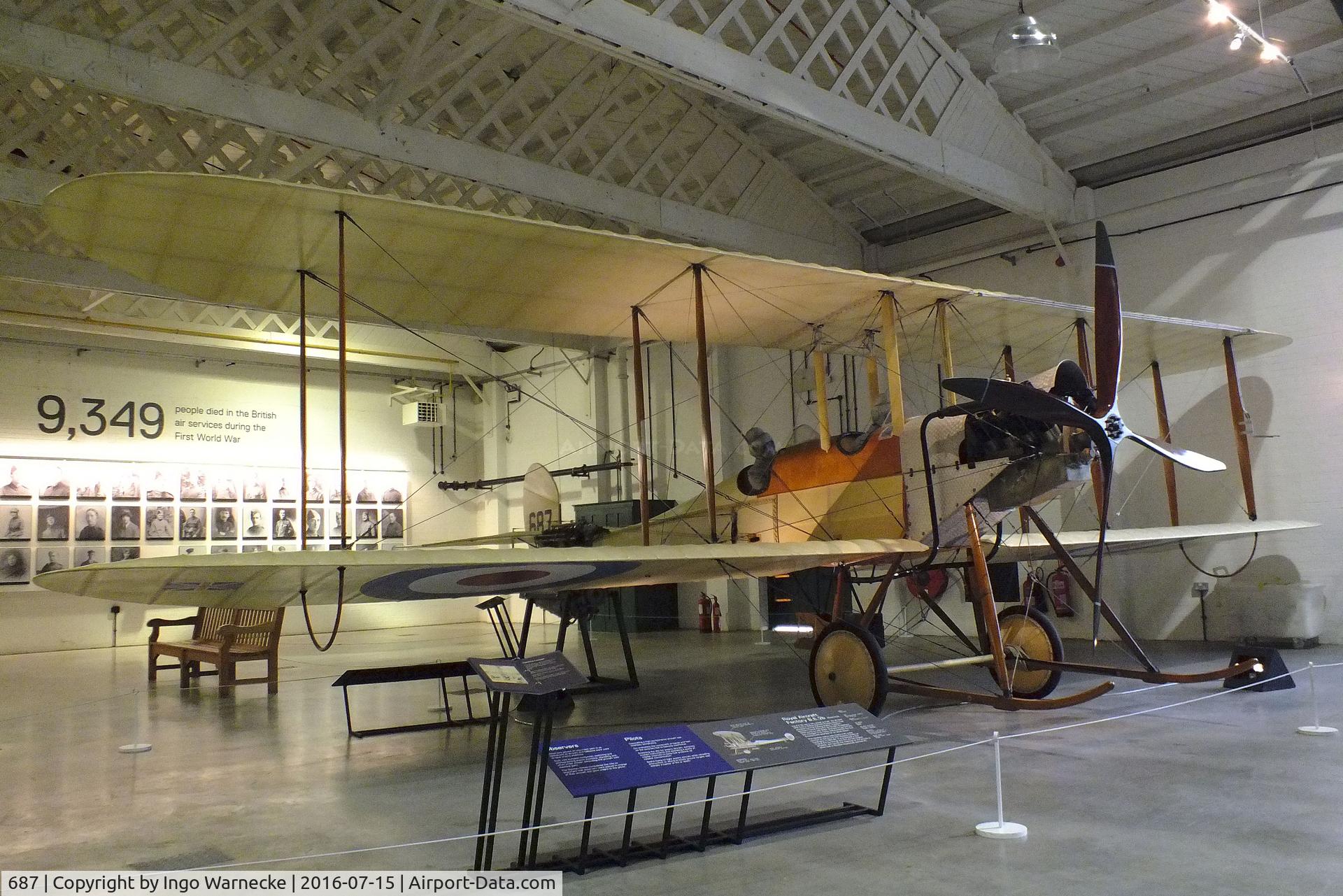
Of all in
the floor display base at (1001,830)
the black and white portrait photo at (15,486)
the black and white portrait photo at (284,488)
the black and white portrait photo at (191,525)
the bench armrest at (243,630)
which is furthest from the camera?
the black and white portrait photo at (284,488)

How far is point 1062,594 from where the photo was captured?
12.1m

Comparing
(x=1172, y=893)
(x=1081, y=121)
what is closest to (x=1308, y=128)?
(x=1081, y=121)

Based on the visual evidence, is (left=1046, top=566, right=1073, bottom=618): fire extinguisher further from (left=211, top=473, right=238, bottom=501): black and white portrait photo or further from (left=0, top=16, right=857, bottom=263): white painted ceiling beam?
(left=211, top=473, right=238, bottom=501): black and white portrait photo

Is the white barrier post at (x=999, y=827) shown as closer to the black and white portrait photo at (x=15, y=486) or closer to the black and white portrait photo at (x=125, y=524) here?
the black and white portrait photo at (x=125, y=524)

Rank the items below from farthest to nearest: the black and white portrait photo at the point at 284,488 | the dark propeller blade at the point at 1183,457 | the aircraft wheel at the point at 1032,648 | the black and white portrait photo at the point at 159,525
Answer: the black and white portrait photo at the point at 284,488
the black and white portrait photo at the point at 159,525
the aircraft wheel at the point at 1032,648
the dark propeller blade at the point at 1183,457

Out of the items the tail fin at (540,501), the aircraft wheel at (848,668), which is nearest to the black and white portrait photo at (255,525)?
the tail fin at (540,501)

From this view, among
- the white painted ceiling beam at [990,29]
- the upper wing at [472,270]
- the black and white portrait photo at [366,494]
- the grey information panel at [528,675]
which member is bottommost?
the grey information panel at [528,675]

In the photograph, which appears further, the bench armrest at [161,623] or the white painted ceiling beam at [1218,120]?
the bench armrest at [161,623]

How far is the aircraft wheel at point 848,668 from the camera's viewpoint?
6418 mm

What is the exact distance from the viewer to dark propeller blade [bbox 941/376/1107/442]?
5656 mm

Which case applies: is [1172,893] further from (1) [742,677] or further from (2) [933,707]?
(1) [742,677]

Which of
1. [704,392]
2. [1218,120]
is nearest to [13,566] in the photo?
[704,392]

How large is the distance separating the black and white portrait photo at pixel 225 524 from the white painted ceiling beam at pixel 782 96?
13.2m

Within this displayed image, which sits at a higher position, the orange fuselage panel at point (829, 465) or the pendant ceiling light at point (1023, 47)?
the pendant ceiling light at point (1023, 47)
